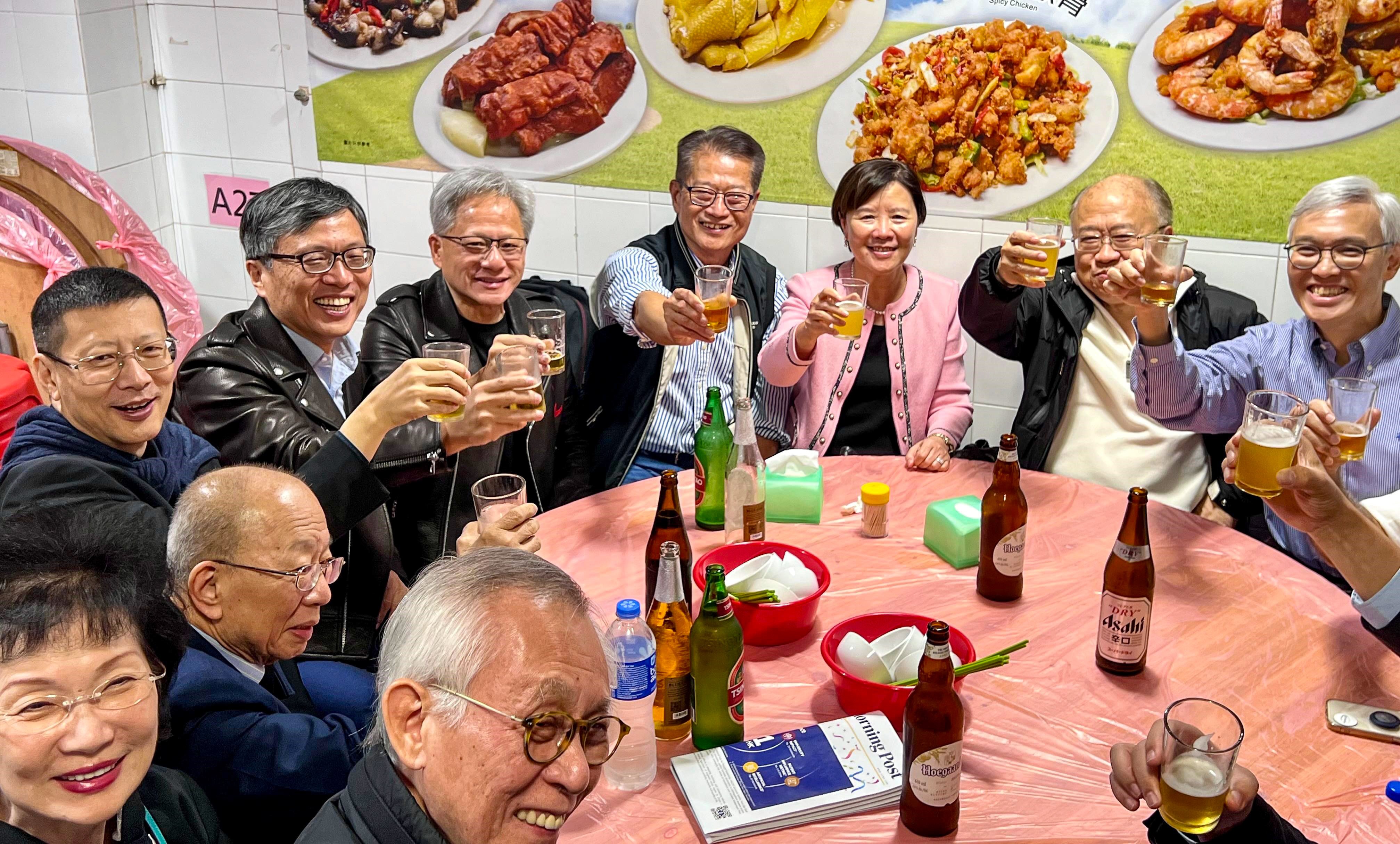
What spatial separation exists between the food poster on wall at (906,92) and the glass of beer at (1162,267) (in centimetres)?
127

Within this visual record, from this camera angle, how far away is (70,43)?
482 cm

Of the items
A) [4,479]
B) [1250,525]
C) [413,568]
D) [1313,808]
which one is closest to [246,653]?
[4,479]

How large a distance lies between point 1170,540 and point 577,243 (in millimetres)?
2799

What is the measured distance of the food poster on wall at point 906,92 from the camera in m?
3.68

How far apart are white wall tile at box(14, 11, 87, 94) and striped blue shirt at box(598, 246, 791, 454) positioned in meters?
2.69

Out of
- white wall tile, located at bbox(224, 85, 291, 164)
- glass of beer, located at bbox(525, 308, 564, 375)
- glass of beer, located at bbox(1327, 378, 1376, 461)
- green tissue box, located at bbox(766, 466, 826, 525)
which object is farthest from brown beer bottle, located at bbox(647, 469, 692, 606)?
white wall tile, located at bbox(224, 85, 291, 164)

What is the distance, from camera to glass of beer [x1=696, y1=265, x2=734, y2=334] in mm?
3002

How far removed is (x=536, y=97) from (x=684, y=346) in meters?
1.53

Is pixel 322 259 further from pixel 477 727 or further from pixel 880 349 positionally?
pixel 477 727

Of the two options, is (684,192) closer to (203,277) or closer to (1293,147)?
(1293,147)

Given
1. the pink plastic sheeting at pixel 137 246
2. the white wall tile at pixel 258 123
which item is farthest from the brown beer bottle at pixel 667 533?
the white wall tile at pixel 258 123

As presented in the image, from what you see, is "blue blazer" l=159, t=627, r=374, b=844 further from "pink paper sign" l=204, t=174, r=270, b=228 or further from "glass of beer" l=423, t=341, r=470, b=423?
"pink paper sign" l=204, t=174, r=270, b=228

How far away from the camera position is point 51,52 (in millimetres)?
4855

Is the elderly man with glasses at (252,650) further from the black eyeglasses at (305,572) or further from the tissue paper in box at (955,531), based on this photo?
the tissue paper in box at (955,531)
